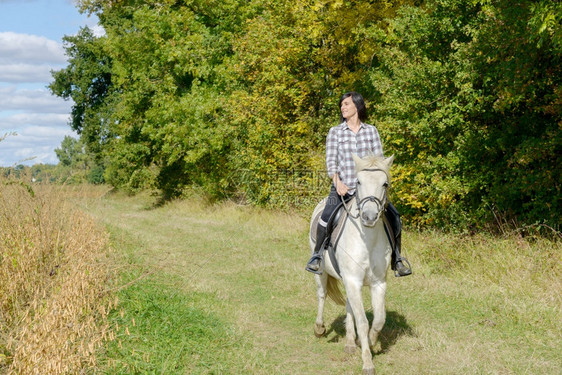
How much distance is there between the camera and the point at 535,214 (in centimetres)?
1038

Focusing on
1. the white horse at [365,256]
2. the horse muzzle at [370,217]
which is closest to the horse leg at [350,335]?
the white horse at [365,256]

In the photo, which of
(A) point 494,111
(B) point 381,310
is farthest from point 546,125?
(B) point 381,310

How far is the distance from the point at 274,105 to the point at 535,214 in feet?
32.2

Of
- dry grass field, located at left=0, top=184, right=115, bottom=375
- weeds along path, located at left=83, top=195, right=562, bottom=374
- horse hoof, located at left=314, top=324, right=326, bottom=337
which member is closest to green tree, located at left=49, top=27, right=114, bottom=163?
weeds along path, located at left=83, top=195, right=562, bottom=374

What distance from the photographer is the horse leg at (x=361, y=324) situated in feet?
18.7

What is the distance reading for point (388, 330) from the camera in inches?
283

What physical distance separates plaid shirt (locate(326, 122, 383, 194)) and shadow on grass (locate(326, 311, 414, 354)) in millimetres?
2009

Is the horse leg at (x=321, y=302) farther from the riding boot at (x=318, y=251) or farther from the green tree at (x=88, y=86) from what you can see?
the green tree at (x=88, y=86)

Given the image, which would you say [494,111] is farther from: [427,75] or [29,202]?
[29,202]

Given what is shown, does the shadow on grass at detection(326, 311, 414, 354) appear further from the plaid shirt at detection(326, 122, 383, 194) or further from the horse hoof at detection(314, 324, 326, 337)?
the plaid shirt at detection(326, 122, 383, 194)

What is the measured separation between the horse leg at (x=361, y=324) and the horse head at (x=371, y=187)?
92 cm

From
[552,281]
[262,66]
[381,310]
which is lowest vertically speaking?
[552,281]

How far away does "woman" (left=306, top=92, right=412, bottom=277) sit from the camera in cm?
638

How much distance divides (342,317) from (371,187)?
3.16 meters
